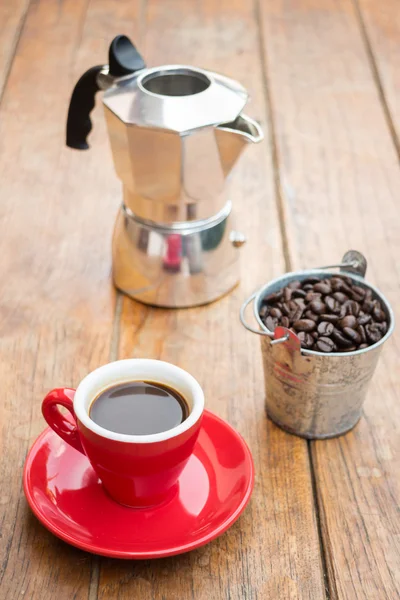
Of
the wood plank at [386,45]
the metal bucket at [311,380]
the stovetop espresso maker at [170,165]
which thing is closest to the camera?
the metal bucket at [311,380]

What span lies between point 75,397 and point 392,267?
0.46m

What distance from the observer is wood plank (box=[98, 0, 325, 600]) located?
1.83 feet

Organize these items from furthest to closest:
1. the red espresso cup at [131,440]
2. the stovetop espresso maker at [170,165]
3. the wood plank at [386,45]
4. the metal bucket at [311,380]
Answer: the wood plank at [386,45], the stovetop espresso maker at [170,165], the metal bucket at [311,380], the red espresso cup at [131,440]

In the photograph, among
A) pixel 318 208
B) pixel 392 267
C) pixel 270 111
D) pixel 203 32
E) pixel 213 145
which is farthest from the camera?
pixel 203 32

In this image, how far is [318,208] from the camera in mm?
995

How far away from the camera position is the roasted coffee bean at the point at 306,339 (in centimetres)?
65

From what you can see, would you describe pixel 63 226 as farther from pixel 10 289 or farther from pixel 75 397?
pixel 75 397

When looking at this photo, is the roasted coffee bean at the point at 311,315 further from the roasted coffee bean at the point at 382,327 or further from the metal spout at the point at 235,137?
the metal spout at the point at 235,137

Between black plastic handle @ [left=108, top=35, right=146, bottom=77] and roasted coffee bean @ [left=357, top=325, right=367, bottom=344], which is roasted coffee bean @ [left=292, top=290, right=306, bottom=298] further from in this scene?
black plastic handle @ [left=108, top=35, right=146, bottom=77]

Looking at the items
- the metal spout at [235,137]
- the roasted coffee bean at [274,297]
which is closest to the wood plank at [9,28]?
the metal spout at [235,137]

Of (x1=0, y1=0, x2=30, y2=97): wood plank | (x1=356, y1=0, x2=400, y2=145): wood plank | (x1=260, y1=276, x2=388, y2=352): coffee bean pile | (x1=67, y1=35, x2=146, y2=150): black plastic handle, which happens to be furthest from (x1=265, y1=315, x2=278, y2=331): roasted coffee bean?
(x1=0, y1=0, x2=30, y2=97): wood plank

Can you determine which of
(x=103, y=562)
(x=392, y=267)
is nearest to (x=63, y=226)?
(x=392, y=267)

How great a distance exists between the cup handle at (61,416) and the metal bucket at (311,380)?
15cm

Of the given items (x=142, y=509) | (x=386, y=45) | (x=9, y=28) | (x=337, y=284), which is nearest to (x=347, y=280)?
(x=337, y=284)
